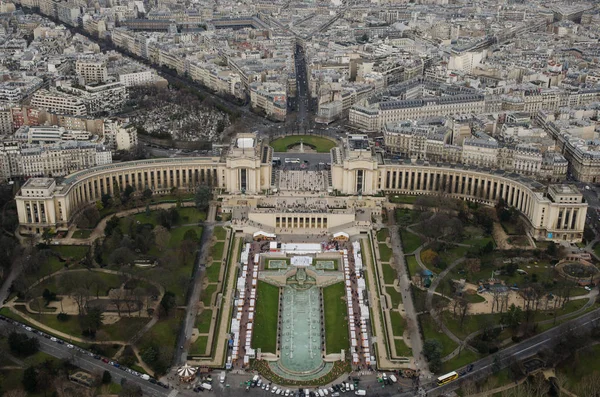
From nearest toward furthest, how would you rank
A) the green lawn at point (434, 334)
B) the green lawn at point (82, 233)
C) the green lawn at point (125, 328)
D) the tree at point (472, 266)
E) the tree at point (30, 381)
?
1. the tree at point (30, 381)
2. the green lawn at point (434, 334)
3. the green lawn at point (125, 328)
4. the tree at point (472, 266)
5. the green lawn at point (82, 233)

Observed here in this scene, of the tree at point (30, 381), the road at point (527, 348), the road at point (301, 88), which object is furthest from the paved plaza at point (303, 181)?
the tree at point (30, 381)

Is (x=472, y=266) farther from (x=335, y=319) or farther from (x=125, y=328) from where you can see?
(x=125, y=328)

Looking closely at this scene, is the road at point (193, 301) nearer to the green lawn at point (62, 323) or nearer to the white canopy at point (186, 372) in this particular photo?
the white canopy at point (186, 372)

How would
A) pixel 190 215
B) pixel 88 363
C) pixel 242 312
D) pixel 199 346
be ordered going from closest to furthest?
pixel 88 363 < pixel 199 346 < pixel 242 312 < pixel 190 215

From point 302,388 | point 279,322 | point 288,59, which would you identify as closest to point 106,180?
point 279,322

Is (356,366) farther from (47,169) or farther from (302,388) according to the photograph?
(47,169)

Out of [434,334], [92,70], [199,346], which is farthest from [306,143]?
[199,346]

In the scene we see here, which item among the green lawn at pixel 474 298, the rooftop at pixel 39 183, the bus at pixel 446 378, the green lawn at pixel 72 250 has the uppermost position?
the rooftop at pixel 39 183
